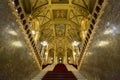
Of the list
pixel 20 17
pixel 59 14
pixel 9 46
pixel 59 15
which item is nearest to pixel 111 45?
pixel 9 46

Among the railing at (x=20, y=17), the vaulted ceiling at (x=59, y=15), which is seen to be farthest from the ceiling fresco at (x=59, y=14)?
the railing at (x=20, y=17)

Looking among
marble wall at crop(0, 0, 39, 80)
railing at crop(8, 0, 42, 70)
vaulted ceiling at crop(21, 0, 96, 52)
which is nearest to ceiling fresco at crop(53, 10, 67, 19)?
Result: vaulted ceiling at crop(21, 0, 96, 52)

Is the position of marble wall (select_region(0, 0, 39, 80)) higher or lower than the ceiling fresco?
higher

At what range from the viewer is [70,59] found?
2847 cm

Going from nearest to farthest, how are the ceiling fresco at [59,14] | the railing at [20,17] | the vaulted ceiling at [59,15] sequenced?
1. the railing at [20,17]
2. the vaulted ceiling at [59,15]
3. the ceiling fresco at [59,14]

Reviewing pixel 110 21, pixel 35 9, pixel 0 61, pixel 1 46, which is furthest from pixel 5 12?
pixel 35 9

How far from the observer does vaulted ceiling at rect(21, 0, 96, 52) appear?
1505 cm

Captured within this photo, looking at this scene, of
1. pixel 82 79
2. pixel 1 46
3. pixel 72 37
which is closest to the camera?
pixel 1 46

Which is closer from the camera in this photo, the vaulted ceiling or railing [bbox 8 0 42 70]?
railing [bbox 8 0 42 70]

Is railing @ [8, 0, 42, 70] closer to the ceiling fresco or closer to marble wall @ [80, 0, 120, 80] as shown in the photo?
marble wall @ [80, 0, 120, 80]

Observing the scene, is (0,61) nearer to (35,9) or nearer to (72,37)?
(35,9)

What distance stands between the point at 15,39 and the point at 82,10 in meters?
12.8

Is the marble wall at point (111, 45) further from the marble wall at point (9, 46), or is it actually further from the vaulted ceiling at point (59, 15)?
the vaulted ceiling at point (59, 15)

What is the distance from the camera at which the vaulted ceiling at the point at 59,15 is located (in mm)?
15055
